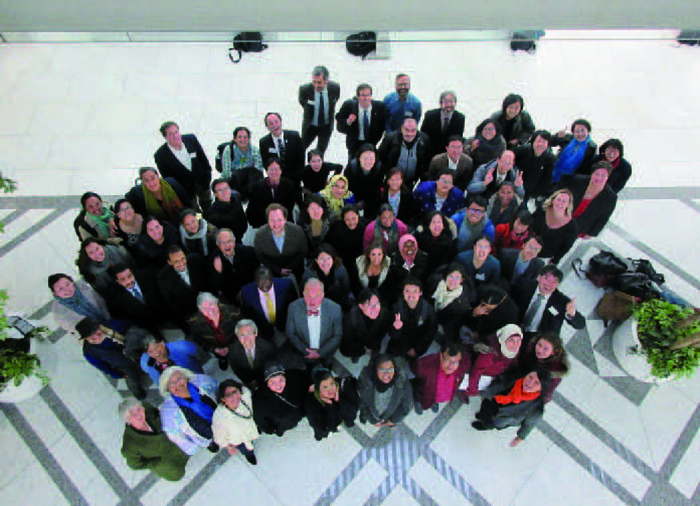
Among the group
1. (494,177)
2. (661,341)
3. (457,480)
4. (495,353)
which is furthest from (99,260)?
(661,341)

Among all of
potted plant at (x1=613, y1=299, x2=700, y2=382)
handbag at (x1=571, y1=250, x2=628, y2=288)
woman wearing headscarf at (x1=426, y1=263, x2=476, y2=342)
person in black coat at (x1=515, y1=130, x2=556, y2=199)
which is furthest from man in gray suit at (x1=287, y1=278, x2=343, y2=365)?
handbag at (x1=571, y1=250, x2=628, y2=288)

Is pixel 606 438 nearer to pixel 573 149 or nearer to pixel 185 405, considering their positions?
pixel 573 149

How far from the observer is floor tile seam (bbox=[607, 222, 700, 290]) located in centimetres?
576

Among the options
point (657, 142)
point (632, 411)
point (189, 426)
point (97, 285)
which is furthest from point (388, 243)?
point (657, 142)

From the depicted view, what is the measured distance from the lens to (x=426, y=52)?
878 centimetres

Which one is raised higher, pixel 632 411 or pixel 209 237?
pixel 209 237

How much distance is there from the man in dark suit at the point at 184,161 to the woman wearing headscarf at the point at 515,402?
152 inches

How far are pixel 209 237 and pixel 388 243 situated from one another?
68.2 inches

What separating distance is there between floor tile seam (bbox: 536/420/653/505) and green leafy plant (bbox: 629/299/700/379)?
1059mm

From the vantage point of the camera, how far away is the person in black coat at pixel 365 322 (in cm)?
396

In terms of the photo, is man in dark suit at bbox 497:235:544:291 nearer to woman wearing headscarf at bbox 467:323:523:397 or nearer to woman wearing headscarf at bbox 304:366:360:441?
woman wearing headscarf at bbox 467:323:523:397

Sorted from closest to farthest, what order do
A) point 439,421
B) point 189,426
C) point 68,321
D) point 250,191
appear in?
point 189,426 < point 68,321 < point 439,421 < point 250,191

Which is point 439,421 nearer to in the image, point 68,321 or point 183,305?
point 183,305

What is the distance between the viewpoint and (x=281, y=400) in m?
3.93
